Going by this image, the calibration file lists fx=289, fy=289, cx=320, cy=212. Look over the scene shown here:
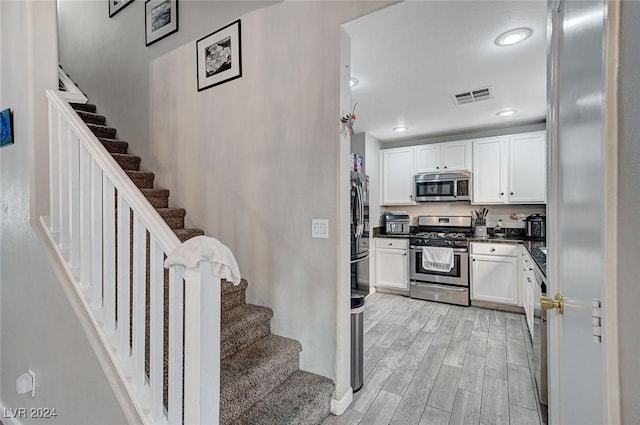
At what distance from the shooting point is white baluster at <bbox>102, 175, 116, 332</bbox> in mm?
1223

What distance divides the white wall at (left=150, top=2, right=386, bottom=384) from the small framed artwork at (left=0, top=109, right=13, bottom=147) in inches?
44.4

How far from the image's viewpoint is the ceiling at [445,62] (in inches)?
72.4

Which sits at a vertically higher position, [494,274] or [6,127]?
[6,127]

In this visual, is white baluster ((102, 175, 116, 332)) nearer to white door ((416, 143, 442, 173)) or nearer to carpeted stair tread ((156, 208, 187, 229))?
carpeted stair tread ((156, 208, 187, 229))

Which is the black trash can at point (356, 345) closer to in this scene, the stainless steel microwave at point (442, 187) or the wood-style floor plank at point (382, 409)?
the wood-style floor plank at point (382, 409)

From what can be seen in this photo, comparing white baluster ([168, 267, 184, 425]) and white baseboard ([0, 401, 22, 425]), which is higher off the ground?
white baluster ([168, 267, 184, 425])

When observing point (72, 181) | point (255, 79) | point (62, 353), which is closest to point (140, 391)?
point (62, 353)

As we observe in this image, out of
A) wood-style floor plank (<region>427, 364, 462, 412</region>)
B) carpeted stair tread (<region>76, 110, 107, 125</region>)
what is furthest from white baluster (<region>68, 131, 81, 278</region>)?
carpeted stair tread (<region>76, 110, 107, 125</region>)

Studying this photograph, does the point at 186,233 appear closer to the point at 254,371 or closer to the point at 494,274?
the point at 254,371

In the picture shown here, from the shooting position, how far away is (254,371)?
167 centimetres

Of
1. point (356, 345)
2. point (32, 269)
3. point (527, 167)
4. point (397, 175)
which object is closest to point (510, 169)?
point (527, 167)

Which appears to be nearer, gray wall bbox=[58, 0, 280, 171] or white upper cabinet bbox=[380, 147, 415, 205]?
gray wall bbox=[58, 0, 280, 171]

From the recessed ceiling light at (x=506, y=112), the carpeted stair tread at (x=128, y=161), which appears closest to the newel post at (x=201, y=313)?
the carpeted stair tread at (x=128, y=161)

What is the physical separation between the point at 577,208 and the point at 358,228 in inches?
68.2
